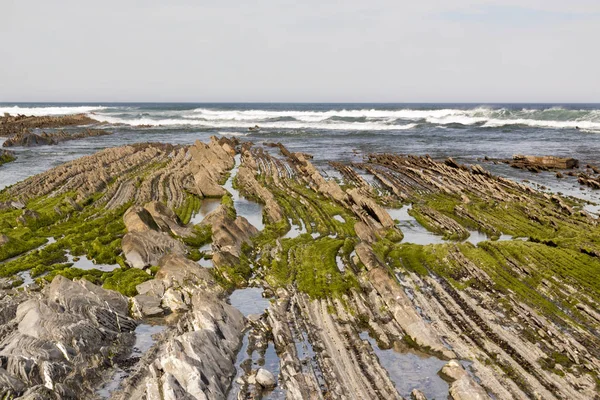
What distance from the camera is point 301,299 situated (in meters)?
20.5

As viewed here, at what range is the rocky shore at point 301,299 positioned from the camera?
568 inches

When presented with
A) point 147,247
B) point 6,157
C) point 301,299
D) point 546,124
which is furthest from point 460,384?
point 546,124

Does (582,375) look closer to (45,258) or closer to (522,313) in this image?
(522,313)

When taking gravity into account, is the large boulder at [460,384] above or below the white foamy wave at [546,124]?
below

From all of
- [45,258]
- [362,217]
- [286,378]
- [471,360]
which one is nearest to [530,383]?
[471,360]

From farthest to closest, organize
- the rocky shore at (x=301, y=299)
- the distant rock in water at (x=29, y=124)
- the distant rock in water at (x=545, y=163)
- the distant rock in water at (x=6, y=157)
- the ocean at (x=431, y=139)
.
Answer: the distant rock in water at (x=29, y=124)
the distant rock in water at (x=6, y=157)
the ocean at (x=431, y=139)
the distant rock in water at (x=545, y=163)
the rocky shore at (x=301, y=299)

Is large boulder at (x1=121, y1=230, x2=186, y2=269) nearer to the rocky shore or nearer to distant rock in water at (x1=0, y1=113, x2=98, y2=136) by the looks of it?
the rocky shore

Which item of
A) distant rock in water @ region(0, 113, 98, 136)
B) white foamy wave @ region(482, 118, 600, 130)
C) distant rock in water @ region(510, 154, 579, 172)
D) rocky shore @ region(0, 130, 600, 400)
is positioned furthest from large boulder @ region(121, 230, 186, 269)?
white foamy wave @ region(482, 118, 600, 130)

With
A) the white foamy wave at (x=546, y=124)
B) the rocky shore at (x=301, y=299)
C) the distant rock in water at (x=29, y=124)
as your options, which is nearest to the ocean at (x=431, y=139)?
the white foamy wave at (x=546, y=124)

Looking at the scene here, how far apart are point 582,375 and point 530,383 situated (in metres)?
2.06

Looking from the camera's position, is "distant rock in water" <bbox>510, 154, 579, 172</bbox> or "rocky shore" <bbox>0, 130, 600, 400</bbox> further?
"distant rock in water" <bbox>510, 154, 579, 172</bbox>

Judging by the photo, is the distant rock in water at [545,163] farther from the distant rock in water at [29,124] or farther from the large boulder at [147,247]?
the distant rock in water at [29,124]

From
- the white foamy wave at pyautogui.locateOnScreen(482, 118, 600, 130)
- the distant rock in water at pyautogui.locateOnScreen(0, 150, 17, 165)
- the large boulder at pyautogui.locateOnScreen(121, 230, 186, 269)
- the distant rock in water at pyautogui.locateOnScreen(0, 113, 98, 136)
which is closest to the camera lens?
the large boulder at pyautogui.locateOnScreen(121, 230, 186, 269)

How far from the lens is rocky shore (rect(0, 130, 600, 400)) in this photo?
14430 millimetres
